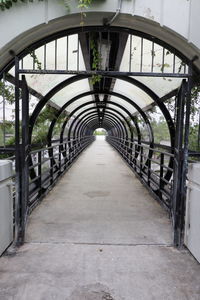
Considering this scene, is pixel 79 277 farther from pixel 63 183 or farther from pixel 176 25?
pixel 63 183

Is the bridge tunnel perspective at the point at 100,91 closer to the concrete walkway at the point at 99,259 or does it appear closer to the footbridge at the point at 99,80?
the footbridge at the point at 99,80

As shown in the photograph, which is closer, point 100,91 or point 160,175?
point 160,175

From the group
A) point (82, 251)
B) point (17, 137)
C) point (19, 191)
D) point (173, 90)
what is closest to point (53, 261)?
point (82, 251)

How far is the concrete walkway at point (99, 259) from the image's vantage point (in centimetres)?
205

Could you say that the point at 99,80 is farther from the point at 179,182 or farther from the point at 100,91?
the point at 100,91

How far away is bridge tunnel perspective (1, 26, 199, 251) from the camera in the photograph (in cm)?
286

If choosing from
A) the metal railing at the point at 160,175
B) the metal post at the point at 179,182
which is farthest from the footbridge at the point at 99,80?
the metal railing at the point at 160,175

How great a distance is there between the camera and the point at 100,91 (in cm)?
697

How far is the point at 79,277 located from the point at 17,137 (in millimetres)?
1595

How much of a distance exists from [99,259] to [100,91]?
17.1ft

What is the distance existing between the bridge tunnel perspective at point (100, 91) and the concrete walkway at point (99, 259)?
1.00 ft

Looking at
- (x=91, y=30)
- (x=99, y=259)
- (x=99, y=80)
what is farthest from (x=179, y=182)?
(x=91, y=30)

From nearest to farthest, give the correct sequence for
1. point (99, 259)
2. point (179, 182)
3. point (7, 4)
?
A: point (99, 259)
point (7, 4)
point (179, 182)

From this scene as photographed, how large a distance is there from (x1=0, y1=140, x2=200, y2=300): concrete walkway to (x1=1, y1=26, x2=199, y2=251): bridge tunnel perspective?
0.31 m
